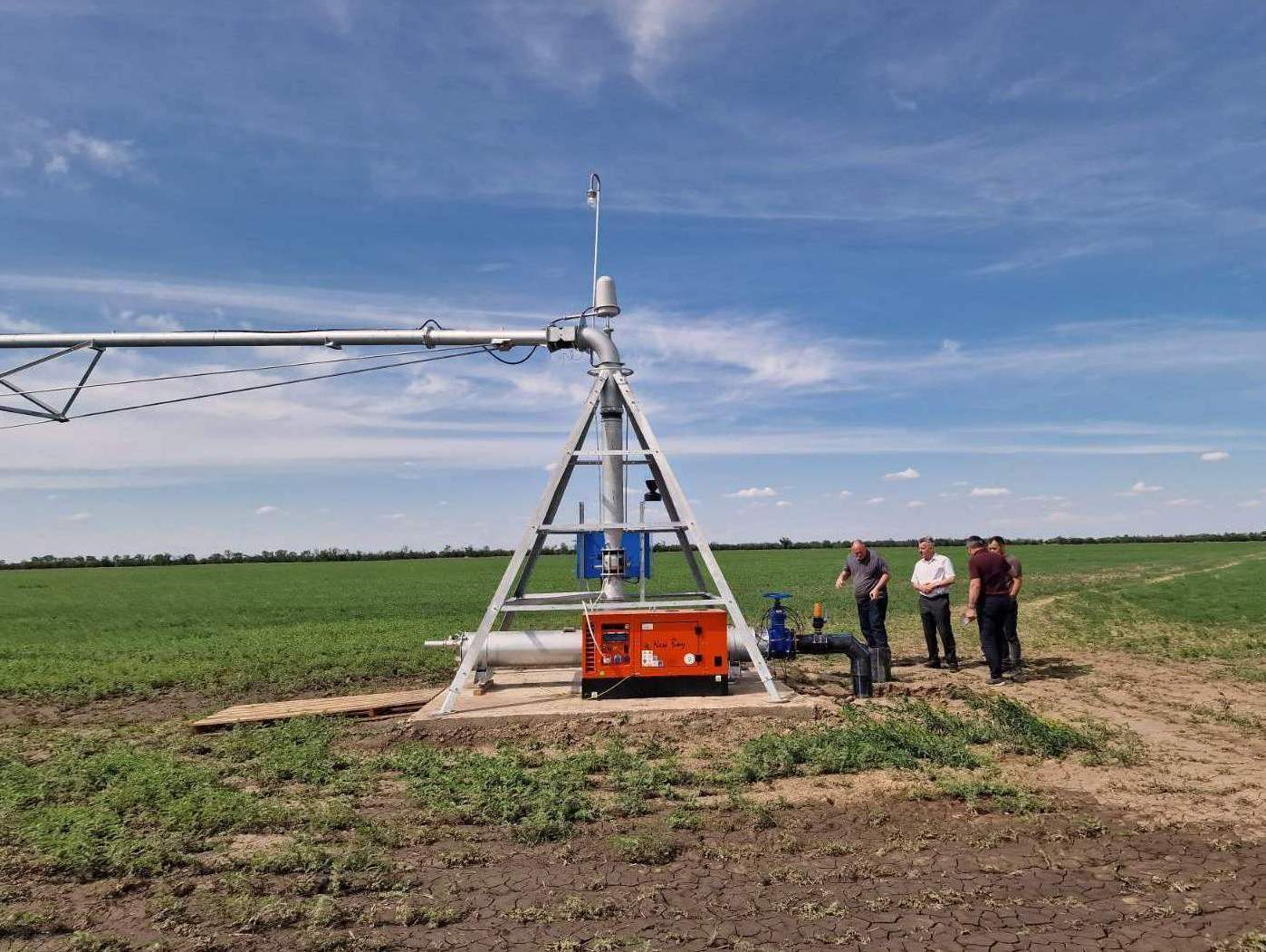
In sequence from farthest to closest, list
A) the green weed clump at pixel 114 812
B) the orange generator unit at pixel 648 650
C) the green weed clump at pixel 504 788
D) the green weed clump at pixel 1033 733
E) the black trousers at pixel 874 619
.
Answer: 1. the black trousers at pixel 874 619
2. the orange generator unit at pixel 648 650
3. the green weed clump at pixel 1033 733
4. the green weed clump at pixel 504 788
5. the green weed clump at pixel 114 812

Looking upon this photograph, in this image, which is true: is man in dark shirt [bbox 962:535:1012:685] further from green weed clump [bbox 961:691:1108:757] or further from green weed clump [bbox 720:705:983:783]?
green weed clump [bbox 720:705:983:783]

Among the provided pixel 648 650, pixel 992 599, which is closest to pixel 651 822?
pixel 648 650

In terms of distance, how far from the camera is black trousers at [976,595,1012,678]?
12.3 meters

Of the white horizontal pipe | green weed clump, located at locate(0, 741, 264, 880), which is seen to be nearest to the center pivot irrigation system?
the white horizontal pipe

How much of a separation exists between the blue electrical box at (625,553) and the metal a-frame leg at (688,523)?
60 cm

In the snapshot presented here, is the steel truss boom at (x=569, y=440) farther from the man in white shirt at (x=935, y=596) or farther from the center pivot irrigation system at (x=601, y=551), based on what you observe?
the man in white shirt at (x=935, y=596)

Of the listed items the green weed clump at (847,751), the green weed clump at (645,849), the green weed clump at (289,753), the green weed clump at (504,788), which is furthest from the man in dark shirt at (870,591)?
the green weed clump at (289,753)

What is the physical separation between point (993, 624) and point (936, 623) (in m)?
1.68

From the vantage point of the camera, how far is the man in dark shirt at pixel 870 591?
12.6 m

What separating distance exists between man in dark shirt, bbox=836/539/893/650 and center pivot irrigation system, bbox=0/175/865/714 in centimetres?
189

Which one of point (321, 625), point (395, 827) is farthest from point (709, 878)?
point (321, 625)

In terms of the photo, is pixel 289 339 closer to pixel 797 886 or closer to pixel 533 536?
pixel 533 536

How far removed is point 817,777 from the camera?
25.6ft

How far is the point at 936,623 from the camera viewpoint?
14.0 m
